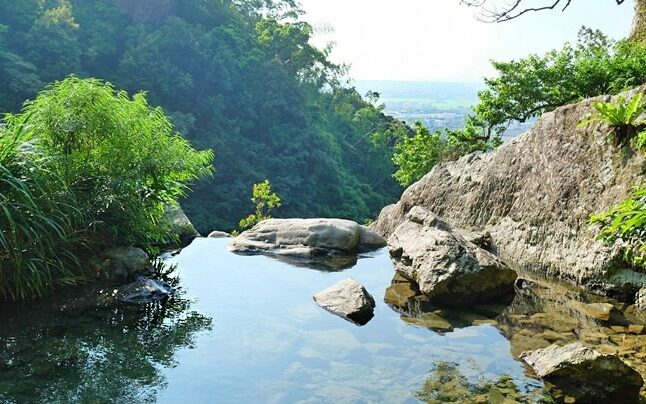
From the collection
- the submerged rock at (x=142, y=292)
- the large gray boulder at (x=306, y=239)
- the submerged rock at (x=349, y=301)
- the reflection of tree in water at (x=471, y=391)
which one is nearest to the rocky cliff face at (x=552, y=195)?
the large gray boulder at (x=306, y=239)

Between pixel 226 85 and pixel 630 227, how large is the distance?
111 ft

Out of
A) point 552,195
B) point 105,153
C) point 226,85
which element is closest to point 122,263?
point 105,153

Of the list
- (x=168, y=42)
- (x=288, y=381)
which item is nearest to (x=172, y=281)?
(x=288, y=381)

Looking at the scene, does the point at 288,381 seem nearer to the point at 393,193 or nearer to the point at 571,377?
the point at 571,377

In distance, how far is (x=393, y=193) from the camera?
4434cm

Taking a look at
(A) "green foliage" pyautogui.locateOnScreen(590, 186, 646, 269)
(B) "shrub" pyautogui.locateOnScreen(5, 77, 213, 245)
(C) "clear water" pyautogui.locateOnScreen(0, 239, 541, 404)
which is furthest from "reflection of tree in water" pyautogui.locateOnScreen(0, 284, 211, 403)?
(A) "green foliage" pyautogui.locateOnScreen(590, 186, 646, 269)

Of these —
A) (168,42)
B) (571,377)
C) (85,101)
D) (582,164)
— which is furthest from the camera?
(168,42)

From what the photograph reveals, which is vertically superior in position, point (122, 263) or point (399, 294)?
point (122, 263)

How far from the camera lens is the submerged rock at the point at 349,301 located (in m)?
6.21

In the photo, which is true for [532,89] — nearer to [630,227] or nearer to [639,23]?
[639,23]

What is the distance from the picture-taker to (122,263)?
7074 millimetres

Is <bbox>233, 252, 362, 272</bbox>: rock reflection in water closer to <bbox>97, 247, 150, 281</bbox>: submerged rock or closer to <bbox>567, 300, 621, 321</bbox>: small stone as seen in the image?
Answer: <bbox>97, 247, 150, 281</bbox>: submerged rock

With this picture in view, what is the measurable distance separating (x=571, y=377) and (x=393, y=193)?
40079 millimetres

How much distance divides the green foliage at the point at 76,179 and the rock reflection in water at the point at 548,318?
3.27m
